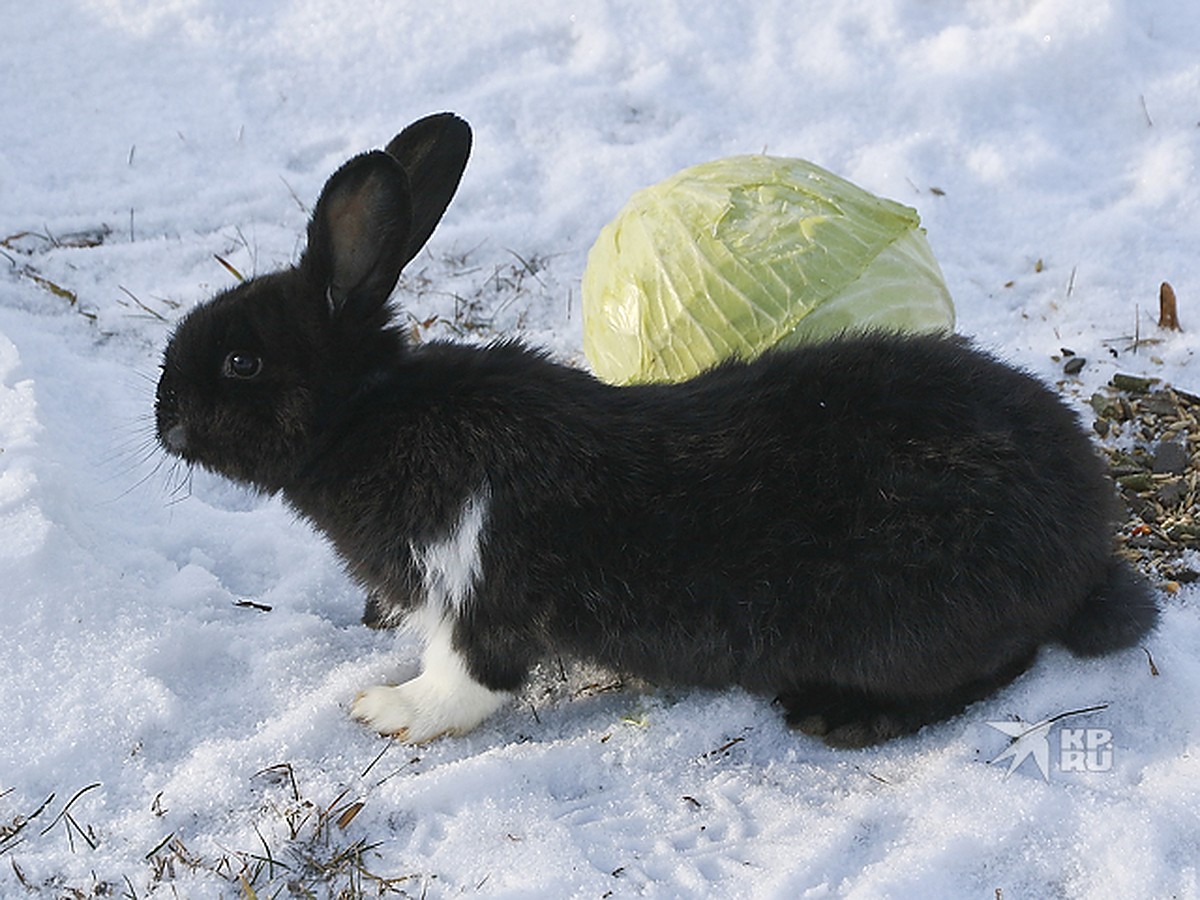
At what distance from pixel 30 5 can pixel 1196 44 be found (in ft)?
21.0

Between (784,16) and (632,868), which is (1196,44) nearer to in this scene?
(784,16)

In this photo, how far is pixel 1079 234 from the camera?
20.3 ft

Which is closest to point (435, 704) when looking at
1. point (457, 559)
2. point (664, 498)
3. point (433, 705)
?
point (433, 705)

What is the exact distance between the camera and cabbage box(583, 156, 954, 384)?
4766 mm

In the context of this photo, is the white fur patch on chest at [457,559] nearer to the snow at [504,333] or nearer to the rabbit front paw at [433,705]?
the rabbit front paw at [433,705]

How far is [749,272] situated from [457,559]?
5.55ft

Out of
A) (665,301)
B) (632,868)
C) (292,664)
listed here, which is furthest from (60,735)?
(665,301)

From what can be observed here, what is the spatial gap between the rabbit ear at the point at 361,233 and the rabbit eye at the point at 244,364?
0.28 m

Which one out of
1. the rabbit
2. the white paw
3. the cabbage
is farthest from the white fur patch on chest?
the cabbage

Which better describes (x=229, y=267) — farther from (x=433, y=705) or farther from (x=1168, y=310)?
(x=1168, y=310)

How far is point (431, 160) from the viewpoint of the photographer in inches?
161

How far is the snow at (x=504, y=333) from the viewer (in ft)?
11.2

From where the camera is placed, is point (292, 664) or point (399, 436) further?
point (292, 664)

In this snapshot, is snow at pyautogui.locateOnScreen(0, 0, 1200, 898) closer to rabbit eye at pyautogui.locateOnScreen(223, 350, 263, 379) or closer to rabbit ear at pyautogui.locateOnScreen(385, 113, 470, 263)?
rabbit eye at pyautogui.locateOnScreen(223, 350, 263, 379)
